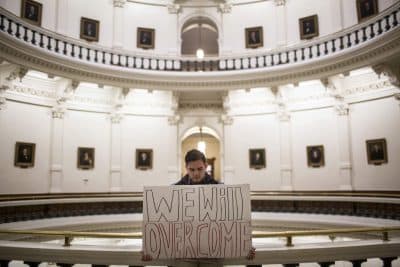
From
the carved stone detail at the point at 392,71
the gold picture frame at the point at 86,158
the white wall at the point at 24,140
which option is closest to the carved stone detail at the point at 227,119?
the gold picture frame at the point at 86,158

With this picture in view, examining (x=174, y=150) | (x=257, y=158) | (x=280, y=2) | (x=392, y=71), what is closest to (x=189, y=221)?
(x=392, y=71)

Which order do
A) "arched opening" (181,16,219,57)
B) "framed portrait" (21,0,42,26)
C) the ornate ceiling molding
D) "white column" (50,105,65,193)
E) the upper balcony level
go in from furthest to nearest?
"arched opening" (181,16,219,57) → "white column" (50,105,65,193) → "framed portrait" (21,0,42,26) → the upper balcony level → the ornate ceiling molding

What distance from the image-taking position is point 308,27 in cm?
1741

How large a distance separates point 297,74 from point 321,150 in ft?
11.9

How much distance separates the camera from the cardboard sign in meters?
2.66

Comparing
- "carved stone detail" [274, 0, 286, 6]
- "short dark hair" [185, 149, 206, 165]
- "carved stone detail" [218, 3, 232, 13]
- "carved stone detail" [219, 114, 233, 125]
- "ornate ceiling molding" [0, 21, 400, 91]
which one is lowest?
"short dark hair" [185, 149, 206, 165]

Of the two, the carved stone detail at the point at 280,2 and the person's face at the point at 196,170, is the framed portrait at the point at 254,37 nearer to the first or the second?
the carved stone detail at the point at 280,2

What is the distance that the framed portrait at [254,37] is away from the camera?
1855cm

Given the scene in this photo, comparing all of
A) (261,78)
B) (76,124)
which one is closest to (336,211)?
(261,78)

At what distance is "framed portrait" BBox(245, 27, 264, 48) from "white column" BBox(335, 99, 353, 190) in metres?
5.25

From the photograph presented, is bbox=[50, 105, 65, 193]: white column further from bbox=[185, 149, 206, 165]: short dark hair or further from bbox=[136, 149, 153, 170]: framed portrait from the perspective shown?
bbox=[185, 149, 206, 165]: short dark hair

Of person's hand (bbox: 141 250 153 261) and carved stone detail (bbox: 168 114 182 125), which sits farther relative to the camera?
carved stone detail (bbox: 168 114 182 125)

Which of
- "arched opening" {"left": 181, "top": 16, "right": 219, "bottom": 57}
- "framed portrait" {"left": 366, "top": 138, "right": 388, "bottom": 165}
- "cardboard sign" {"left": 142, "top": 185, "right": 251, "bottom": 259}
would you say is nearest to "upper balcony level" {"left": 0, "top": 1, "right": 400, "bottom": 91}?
"framed portrait" {"left": 366, "top": 138, "right": 388, "bottom": 165}

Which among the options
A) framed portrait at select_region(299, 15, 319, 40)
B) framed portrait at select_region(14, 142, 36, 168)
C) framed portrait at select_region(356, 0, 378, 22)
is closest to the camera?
framed portrait at select_region(14, 142, 36, 168)
